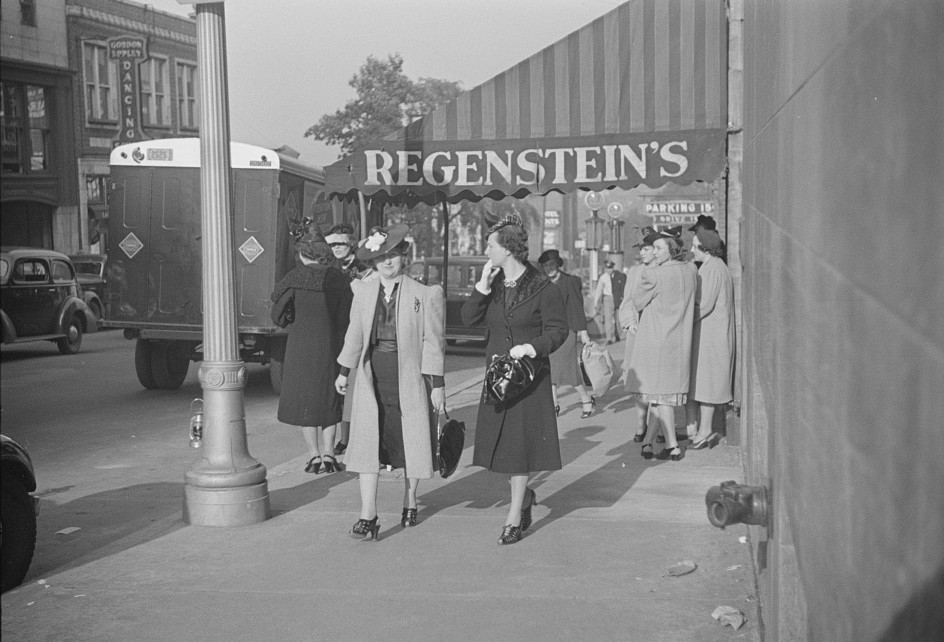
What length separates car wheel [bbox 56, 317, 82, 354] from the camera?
70.2 feet

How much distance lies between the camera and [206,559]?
6.07m

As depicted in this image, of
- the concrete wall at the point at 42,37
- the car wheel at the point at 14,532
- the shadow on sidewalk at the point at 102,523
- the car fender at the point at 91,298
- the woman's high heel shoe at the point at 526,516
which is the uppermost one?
the concrete wall at the point at 42,37

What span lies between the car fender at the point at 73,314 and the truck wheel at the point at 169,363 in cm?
711

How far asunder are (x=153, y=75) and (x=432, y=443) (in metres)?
38.4

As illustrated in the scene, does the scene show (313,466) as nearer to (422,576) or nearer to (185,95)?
(422,576)

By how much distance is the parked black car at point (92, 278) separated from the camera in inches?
1079

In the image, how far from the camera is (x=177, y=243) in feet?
48.6

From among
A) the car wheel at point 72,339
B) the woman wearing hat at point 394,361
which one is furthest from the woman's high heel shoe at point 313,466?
the car wheel at point 72,339

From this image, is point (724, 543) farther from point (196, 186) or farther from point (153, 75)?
point (153, 75)

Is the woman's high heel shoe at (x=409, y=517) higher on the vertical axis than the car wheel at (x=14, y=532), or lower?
lower

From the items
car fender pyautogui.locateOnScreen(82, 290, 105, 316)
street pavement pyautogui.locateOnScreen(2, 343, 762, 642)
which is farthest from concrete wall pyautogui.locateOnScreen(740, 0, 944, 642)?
car fender pyautogui.locateOnScreen(82, 290, 105, 316)

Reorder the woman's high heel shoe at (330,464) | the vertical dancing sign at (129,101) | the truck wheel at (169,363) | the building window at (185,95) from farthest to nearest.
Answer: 1. the building window at (185,95)
2. the vertical dancing sign at (129,101)
3. the truck wheel at (169,363)
4. the woman's high heel shoe at (330,464)

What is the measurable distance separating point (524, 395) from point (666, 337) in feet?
9.91

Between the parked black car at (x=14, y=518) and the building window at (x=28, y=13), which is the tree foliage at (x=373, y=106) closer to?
the building window at (x=28, y=13)
